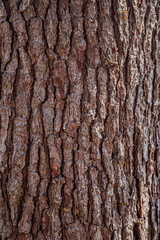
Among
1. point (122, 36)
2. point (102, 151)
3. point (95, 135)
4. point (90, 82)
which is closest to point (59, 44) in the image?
point (90, 82)

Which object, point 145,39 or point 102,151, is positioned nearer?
point 102,151

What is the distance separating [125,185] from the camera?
1.57 meters

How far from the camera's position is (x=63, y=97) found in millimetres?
1481

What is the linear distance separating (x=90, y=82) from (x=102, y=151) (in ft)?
1.50

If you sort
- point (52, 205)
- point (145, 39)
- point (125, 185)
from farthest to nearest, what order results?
point (145, 39)
point (125, 185)
point (52, 205)

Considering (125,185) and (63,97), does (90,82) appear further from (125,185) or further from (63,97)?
(125,185)

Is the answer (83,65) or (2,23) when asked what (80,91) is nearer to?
(83,65)

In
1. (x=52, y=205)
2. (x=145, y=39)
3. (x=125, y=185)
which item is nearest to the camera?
(x=52, y=205)

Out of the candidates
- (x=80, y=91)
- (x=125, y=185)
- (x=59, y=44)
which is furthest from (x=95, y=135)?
(x=59, y=44)

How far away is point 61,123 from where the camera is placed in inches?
58.0

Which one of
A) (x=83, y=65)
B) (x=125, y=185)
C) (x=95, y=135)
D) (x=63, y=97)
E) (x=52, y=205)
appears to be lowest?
(x=52, y=205)

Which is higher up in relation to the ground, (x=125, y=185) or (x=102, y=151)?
(x=102, y=151)

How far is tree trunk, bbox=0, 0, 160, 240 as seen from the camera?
145 centimetres

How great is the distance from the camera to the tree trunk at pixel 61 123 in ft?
4.75
